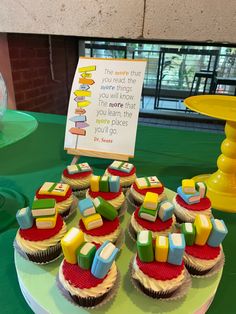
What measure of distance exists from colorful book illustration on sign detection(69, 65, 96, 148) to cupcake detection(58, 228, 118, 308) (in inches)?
20.2

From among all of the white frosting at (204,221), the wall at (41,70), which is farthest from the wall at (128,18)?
the white frosting at (204,221)

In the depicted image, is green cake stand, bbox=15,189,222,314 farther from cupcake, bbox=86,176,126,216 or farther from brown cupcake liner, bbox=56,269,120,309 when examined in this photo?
cupcake, bbox=86,176,126,216

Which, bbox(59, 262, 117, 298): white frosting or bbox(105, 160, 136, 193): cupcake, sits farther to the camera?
bbox(105, 160, 136, 193): cupcake

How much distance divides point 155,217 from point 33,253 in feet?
0.94

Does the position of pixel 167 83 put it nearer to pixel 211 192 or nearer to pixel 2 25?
pixel 2 25

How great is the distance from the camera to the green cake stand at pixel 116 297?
1.66 ft

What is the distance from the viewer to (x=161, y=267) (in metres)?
0.51

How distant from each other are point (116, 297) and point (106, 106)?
61 centimetres

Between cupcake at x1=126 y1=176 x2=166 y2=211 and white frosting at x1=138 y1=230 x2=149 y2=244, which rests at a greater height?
white frosting at x1=138 y1=230 x2=149 y2=244

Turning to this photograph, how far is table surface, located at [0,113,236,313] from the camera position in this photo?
611 millimetres

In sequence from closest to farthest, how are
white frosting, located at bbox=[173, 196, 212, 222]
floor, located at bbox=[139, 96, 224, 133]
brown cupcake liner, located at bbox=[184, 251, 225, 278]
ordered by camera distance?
brown cupcake liner, located at bbox=[184, 251, 225, 278] → white frosting, located at bbox=[173, 196, 212, 222] → floor, located at bbox=[139, 96, 224, 133]

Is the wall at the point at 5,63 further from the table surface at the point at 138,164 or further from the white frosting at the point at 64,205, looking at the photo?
the white frosting at the point at 64,205

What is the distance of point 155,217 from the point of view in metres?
0.63

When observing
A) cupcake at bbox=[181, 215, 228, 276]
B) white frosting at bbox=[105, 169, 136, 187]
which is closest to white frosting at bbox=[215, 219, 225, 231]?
cupcake at bbox=[181, 215, 228, 276]
